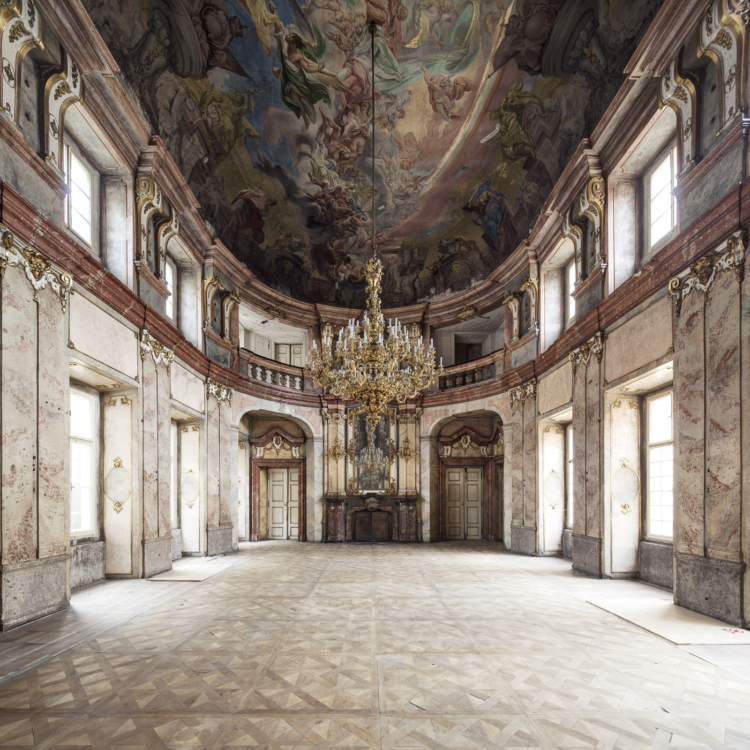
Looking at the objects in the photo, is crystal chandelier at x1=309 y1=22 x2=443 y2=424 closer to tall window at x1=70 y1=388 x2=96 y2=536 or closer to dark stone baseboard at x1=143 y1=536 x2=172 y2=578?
tall window at x1=70 y1=388 x2=96 y2=536

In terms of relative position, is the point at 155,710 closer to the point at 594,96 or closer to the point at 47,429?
the point at 47,429

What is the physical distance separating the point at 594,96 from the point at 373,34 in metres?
4.93

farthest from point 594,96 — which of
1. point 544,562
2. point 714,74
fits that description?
point 544,562

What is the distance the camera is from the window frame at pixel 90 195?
26.9 ft

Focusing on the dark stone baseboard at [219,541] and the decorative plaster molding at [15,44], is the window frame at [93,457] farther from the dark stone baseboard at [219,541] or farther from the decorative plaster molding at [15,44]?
the decorative plaster molding at [15,44]

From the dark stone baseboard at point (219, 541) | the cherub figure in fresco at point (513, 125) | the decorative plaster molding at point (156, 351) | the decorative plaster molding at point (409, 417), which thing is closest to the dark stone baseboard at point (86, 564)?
the decorative plaster molding at point (156, 351)

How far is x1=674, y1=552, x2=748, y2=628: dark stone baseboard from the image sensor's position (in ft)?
19.1

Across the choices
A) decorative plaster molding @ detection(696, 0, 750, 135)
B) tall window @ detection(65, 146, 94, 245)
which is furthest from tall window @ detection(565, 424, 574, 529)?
tall window @ detection(65, 146, 94, 245)

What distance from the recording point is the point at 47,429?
21.7 ft

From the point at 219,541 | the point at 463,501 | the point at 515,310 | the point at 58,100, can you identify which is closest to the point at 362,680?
the point at 58,100

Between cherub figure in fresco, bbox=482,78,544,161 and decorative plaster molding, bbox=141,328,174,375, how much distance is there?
30.0 feet

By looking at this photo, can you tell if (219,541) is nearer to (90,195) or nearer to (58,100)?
(90,195)

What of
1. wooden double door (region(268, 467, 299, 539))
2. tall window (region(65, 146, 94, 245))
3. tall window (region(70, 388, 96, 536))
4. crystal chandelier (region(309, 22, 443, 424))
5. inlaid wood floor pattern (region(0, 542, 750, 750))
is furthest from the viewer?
wooden double door (region(268, 467, 299, 539))

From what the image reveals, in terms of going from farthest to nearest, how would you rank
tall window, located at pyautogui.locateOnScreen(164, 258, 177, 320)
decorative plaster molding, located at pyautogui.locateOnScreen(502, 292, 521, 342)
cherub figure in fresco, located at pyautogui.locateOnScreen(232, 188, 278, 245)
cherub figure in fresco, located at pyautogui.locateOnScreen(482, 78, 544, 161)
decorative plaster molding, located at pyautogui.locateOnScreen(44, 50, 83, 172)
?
decorative plaster molding, located at pyautogui.locateOnScreen(502, 292, 521, 342), cherub figure in fresco, located at pyautogui.locateOnScreen(232, 188, 278, 245), tall window, located at pyautogui.locateOnScreen(164, 258, 177, 320), cherub figure in fresco, located at pyautogui.locateOnScreen(482, 78, 544, 161), decorative plaster molding, located at pyautogui.locateOnScreen(44, 50, 83, 172)
